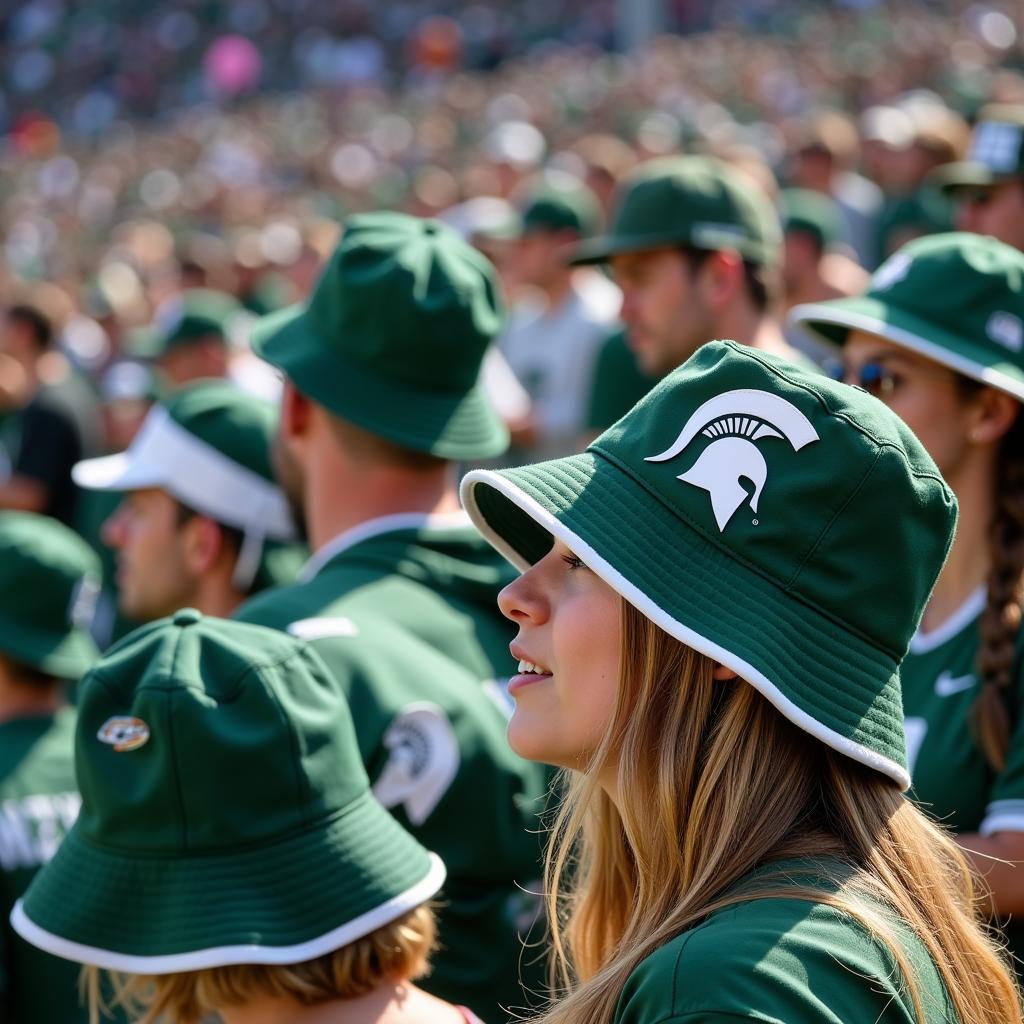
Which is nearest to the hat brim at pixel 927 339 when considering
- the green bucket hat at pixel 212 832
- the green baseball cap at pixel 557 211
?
the green bucket hat at pixel 212 832

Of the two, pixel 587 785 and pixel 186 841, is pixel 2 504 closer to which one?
pixel 186 841

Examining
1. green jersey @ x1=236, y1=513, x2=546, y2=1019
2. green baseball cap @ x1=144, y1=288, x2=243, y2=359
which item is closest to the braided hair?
green jersey @ x1=236, y1=513, x2=546, y2=1019

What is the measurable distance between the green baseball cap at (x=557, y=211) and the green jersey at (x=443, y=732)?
Answer: 4.78 metres

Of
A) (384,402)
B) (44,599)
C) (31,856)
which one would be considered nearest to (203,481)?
(44,599)

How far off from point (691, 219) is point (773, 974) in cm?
322

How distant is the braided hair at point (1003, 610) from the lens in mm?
2473

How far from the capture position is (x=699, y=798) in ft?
5.32

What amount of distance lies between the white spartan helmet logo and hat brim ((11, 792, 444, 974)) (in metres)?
0.76

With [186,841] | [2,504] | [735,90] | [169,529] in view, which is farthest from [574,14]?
[186,841]

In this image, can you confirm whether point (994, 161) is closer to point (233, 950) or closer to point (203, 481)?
point (203, 481)

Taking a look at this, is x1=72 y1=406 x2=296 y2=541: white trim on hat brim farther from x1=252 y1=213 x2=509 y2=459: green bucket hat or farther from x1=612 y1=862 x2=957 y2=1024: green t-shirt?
x1=612 y1=862 x2=957 y2=1024: green t-shirt

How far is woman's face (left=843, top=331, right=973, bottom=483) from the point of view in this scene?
2777 millimetres

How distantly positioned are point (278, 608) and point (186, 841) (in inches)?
24.5

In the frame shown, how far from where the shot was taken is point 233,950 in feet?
6.49
